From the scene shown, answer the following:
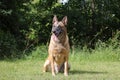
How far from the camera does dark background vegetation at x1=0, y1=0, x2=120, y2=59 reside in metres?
18.4

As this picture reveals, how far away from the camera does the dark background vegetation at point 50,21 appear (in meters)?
18.4

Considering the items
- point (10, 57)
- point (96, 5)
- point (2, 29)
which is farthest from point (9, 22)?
point (96, 5)

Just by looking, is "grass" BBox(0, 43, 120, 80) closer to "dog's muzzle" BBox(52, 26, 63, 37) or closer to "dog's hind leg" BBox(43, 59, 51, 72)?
"dog's hind leg" BBox(43, 59, 51, 72)

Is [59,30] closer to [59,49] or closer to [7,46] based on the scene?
[59,49]

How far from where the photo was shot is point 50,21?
21219 mm

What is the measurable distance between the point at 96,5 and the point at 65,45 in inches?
466

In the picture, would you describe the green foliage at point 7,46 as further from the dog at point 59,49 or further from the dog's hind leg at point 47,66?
the dog at point 59,49

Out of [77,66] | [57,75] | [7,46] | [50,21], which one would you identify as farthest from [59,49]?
[50,21]

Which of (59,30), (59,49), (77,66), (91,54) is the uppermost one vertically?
(59,30)

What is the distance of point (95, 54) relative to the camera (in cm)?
1673

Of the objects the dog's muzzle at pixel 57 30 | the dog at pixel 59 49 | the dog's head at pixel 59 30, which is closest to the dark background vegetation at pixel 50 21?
the dog at pixel 59 49

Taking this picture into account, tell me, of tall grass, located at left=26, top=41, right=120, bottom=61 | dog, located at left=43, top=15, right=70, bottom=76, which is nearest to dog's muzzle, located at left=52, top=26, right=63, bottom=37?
dog, located at left=43, top=15, right=70, bottom=76

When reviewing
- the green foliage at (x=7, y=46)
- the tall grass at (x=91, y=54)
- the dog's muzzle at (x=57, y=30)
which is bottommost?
the tall grass at (x=91, y=54)

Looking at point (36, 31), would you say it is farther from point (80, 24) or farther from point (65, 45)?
point (65, 45)
